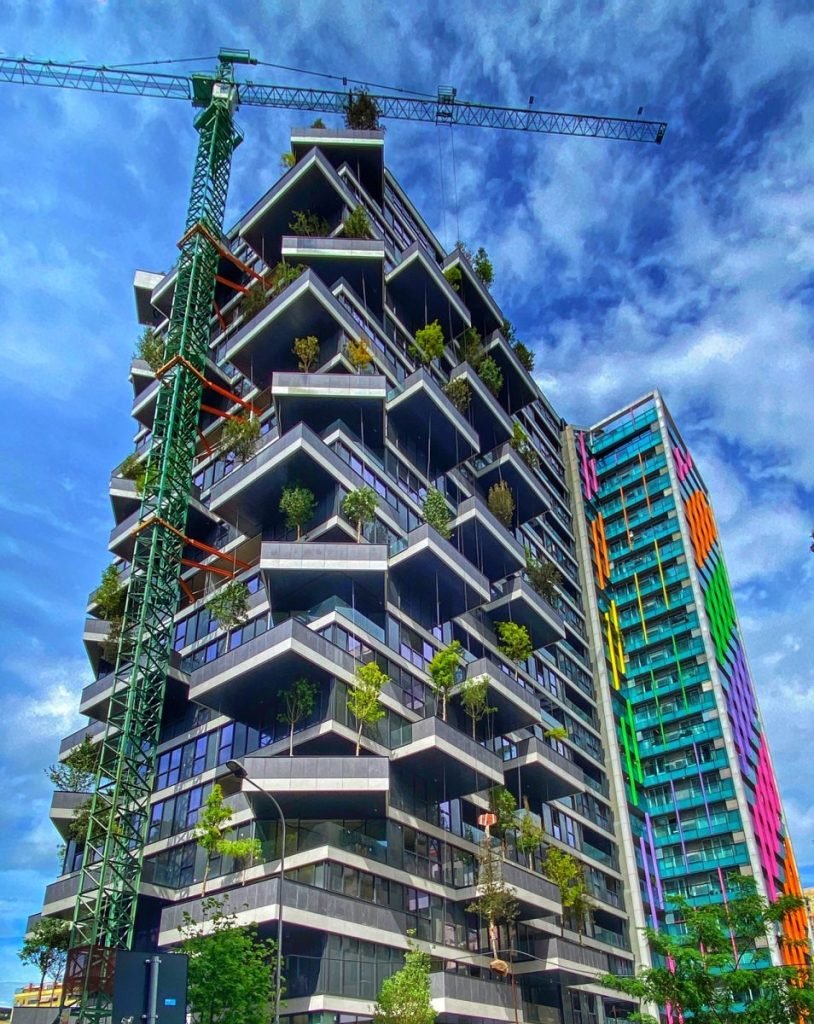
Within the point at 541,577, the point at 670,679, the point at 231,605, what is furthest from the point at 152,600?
the point at 670,679

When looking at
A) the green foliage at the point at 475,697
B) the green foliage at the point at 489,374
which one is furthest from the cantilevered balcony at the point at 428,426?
the green foliage at the point at 475,697

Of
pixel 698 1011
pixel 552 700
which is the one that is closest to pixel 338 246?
pixel 552 700

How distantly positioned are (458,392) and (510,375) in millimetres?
14429

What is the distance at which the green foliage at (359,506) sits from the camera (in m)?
51.6

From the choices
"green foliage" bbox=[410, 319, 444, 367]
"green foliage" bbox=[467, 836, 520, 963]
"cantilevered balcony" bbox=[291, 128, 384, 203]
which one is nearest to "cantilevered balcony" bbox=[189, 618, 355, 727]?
"green foliage" bbox=[467, 836, 520, 963]

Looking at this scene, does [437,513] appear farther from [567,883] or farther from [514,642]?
[567,883]

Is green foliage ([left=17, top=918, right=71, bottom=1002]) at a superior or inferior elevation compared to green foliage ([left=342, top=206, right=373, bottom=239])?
inferior

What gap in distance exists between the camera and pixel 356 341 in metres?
59.9

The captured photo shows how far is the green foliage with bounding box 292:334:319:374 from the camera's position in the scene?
2292 inches

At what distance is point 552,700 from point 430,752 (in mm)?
31268

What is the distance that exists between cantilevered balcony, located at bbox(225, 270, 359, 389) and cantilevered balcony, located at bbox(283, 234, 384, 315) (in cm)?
400

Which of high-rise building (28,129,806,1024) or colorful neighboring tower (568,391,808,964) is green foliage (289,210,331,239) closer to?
high-rise building (28,129,806,1024)

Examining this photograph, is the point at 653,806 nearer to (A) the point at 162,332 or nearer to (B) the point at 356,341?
(B) the point at 356,341

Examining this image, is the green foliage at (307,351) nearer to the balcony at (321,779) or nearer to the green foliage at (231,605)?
the green foliage at (231,605)
